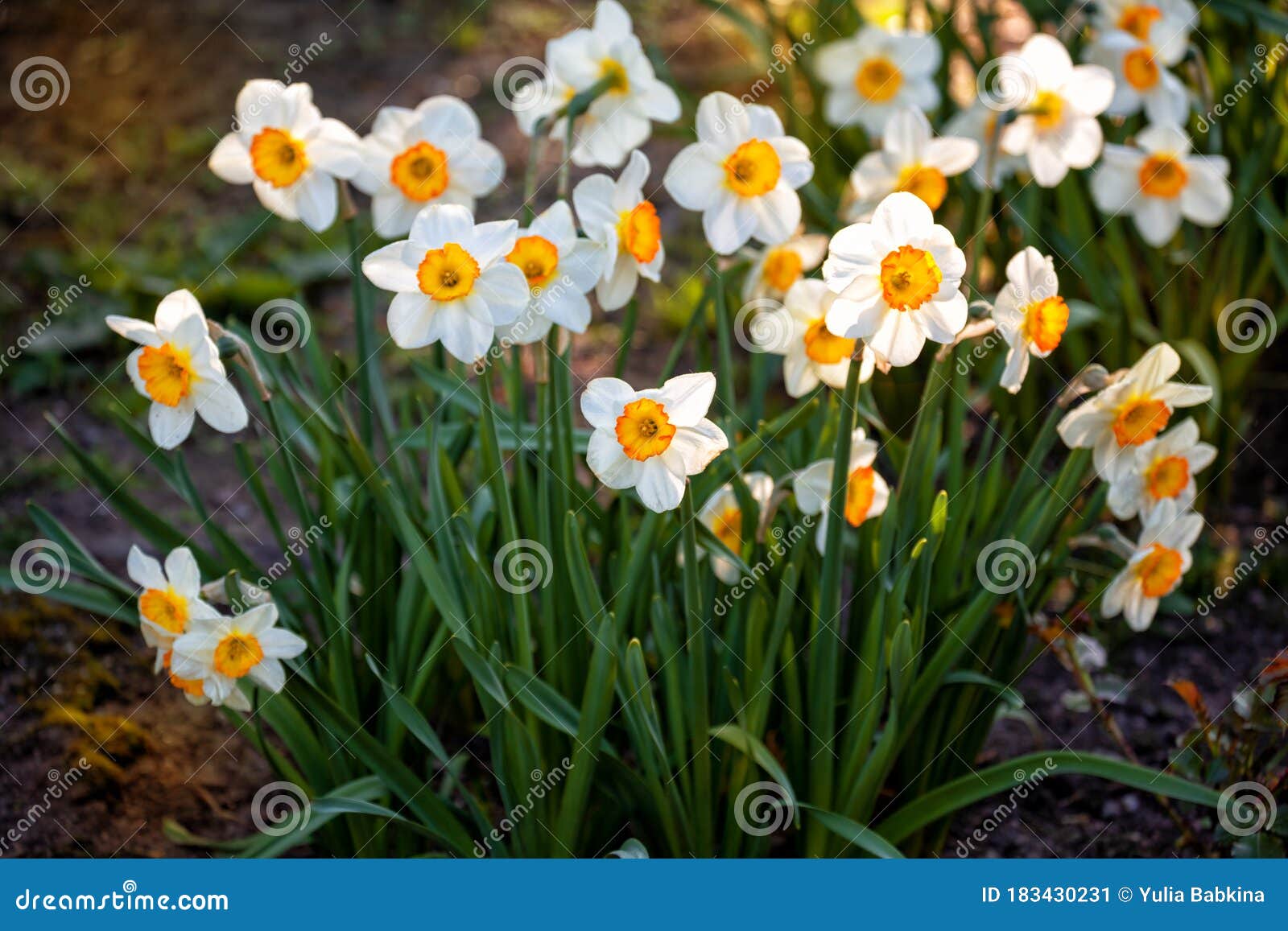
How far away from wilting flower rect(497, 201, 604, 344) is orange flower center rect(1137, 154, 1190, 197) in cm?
125

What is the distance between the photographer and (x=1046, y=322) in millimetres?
1612

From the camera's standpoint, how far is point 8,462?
9.52 ft

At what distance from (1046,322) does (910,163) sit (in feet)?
1.93

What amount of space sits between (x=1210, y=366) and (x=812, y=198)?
879 mm

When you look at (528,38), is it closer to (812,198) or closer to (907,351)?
(812,198)

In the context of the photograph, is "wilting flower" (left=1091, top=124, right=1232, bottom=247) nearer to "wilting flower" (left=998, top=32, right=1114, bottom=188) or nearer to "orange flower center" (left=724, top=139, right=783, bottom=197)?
"wilting flower" (left=998, top=32, right=1114, bottom=188)

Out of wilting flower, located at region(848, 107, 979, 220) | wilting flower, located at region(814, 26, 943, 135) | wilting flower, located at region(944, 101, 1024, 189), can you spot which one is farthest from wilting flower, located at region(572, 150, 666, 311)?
wilting flower, located at region(814, 26, 943, 135)

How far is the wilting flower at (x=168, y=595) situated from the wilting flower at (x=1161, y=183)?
5.80 ft

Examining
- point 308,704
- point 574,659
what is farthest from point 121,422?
point 574,659

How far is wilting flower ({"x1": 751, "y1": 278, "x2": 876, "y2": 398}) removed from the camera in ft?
5.80

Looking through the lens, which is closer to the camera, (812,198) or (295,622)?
(295,622)

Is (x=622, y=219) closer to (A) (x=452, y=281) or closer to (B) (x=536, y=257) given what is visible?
(B) (x=536, y=257)

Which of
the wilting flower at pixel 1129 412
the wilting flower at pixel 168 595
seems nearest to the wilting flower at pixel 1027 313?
the wilting flower at pixel 1129 412

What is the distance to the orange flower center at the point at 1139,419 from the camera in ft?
5.65
